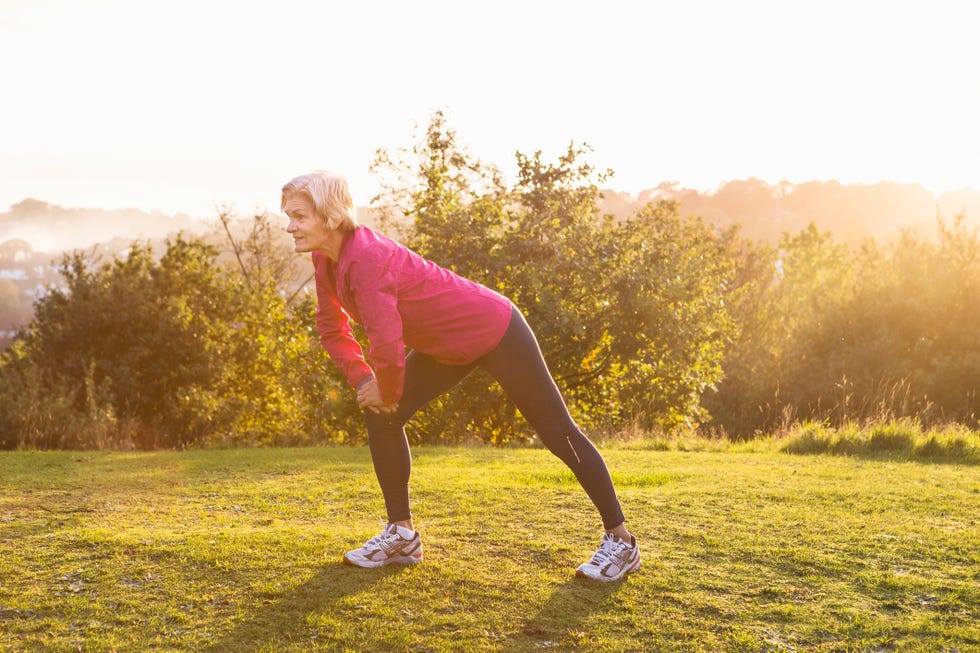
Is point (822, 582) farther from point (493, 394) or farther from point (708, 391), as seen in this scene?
point (708, 391)

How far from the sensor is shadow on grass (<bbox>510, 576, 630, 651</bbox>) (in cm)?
358

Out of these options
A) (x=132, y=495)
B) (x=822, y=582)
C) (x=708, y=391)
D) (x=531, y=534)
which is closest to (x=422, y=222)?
(x=132, y=495)

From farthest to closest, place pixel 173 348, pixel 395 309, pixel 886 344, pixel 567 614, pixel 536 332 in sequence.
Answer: pixel 886 344, pixel 173 348, pixel 536 332, pixel 395 309, pixel 567 614

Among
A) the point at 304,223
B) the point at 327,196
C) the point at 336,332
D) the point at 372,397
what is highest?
the point at 327,196

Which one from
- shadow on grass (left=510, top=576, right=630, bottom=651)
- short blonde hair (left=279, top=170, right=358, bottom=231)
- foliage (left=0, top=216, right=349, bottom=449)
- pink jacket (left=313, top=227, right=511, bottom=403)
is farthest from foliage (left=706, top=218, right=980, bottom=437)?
short blonde hair (left=279, top=170, right=358, bottom=231)

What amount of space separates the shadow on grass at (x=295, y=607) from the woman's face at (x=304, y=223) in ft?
5.37

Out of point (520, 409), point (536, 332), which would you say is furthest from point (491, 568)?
point (536, 332)

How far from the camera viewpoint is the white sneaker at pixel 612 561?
4.30m

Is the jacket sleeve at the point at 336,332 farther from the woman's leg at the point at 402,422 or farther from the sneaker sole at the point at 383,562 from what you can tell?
the sneaker sole at the point at 383,562

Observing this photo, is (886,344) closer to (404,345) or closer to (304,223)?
(404,345)

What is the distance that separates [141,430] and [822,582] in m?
17.3

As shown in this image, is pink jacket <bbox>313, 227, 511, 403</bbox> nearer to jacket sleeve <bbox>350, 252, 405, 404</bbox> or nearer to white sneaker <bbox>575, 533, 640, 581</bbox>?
jacket sleeve <bbox>350, 252, 405, 404</bbox>

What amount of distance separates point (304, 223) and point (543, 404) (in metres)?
1.49

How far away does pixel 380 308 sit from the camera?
12.9 ft
